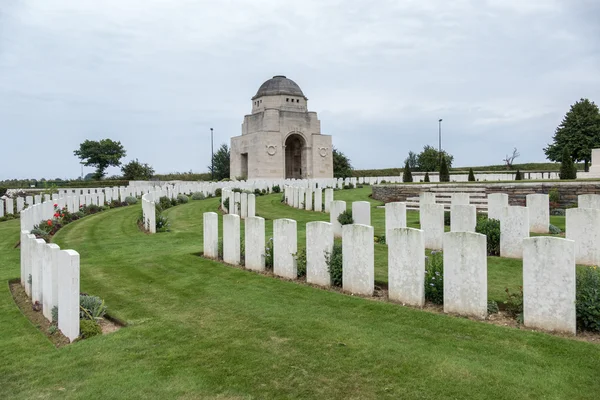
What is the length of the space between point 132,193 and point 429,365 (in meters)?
24.0

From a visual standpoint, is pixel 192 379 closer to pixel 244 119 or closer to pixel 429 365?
pixel 429 365

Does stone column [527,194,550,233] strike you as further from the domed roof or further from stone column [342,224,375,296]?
the domed roof

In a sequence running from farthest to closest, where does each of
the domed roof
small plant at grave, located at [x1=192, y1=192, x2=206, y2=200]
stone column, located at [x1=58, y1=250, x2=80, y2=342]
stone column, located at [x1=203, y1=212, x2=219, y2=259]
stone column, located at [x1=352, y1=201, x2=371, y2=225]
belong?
the domed roof
small plant at grave, located at [x1=192, y1=192, x2=206, y2=200]
stone column, located at [x1=352, y1=201, x2=371, y2=225]
stone column, located at [x1=203, y1=212, x2=219, y2=259]
stone column, located at [x1=58, y1=250, x2=80, y2=342]

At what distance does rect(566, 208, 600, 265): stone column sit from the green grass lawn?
1.36m

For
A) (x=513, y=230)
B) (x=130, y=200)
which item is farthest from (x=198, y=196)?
(x=513, y=230)

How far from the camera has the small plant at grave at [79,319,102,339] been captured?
16.3 ft

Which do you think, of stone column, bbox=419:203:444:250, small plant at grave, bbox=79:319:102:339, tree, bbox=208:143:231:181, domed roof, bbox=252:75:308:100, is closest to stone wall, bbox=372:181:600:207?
stone column, bbox=419:203:444:250

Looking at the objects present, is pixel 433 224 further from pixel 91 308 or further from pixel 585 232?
pixel 91 308

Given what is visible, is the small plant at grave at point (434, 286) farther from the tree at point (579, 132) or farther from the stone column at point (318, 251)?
the tree at point (579, 132)

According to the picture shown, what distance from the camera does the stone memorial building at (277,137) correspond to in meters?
45.5

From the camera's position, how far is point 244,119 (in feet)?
162

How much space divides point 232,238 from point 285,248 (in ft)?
4.53

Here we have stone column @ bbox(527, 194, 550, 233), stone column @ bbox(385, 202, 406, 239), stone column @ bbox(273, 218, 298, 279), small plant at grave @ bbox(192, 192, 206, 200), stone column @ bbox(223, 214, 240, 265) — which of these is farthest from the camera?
small plant at grave @ bbox(192, 192, 206, 200)

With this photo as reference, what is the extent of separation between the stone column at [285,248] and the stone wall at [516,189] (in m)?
11.5
